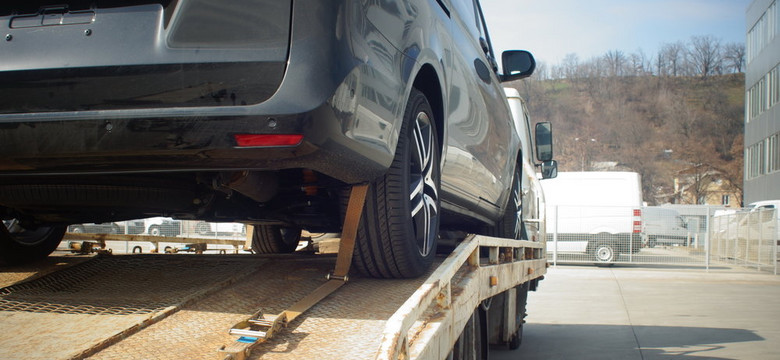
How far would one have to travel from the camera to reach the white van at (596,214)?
18.6 meters

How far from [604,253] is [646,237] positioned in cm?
126

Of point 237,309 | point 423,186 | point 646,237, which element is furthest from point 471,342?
point 646,237

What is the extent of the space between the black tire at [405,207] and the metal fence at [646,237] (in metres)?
16.6

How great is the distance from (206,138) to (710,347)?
6270 millimetres

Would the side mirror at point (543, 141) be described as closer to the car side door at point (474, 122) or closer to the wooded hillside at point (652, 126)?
the car side door at point (474, 122)

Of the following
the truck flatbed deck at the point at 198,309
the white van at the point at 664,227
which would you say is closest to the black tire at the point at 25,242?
the truck flatbed deck at the point at 198,309

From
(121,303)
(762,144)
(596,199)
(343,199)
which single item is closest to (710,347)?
(343,199)

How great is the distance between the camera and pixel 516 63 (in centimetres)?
504

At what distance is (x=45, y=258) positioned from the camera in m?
3.66

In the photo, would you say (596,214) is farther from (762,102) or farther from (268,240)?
(762,102)

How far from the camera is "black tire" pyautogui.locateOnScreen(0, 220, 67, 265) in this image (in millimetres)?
3362

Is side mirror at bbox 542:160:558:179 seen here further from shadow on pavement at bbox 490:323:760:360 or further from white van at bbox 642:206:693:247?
white van at bbox 642:206:693:247

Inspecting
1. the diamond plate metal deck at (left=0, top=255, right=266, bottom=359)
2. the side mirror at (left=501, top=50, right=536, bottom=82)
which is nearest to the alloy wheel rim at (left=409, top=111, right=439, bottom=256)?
the diamond plate metal deck at (left=0, top=255, right=266, bottom=359)

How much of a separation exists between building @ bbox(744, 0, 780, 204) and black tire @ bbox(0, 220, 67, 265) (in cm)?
3264
